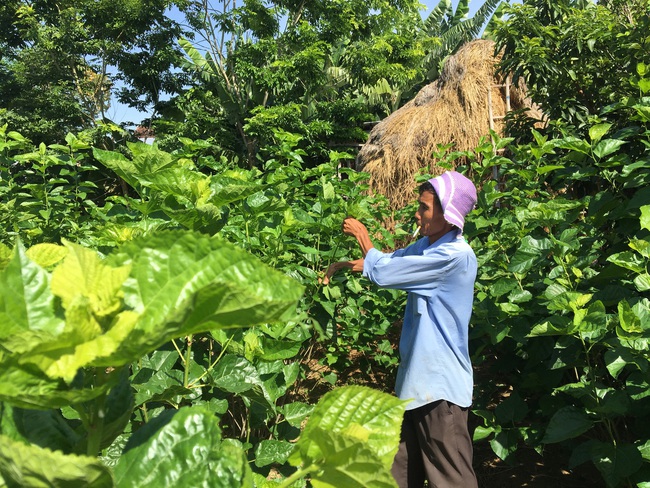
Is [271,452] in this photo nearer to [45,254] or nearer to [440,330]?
[440,330]

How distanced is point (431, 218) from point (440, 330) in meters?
0.49

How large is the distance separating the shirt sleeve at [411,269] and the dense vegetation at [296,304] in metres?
0.29

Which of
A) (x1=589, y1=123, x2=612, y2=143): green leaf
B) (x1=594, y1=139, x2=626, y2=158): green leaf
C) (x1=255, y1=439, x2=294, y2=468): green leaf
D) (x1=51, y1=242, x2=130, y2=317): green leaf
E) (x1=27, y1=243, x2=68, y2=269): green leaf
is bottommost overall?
(x1=255, y1=439, x2=294, y2=468): green leaf

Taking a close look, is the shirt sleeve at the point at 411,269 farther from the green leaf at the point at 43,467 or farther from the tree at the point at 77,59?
the tree at the point at 77,59

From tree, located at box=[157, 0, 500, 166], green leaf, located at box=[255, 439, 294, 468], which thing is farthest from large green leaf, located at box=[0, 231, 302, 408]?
tree, located at box=[157, 0, 500, 166]

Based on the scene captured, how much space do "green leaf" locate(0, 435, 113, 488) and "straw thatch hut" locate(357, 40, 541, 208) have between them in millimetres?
7851

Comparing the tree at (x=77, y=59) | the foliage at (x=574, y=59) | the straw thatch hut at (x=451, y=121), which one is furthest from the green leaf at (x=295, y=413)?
the tree at (x=77, y=59)

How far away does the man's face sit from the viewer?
232 cm

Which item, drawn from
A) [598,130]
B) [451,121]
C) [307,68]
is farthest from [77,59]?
[598,130]

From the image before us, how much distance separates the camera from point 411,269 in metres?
2.17

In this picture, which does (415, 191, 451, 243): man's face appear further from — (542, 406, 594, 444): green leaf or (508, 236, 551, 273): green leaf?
(542, 406, 594, 444): green leaf

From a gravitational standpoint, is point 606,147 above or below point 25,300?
below

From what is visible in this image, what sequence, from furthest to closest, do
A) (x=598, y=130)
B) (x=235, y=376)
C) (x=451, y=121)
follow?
(x=451, y=121) < (x=598, y=130) < (x=235, y=376)

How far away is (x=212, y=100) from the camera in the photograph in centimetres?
1597
